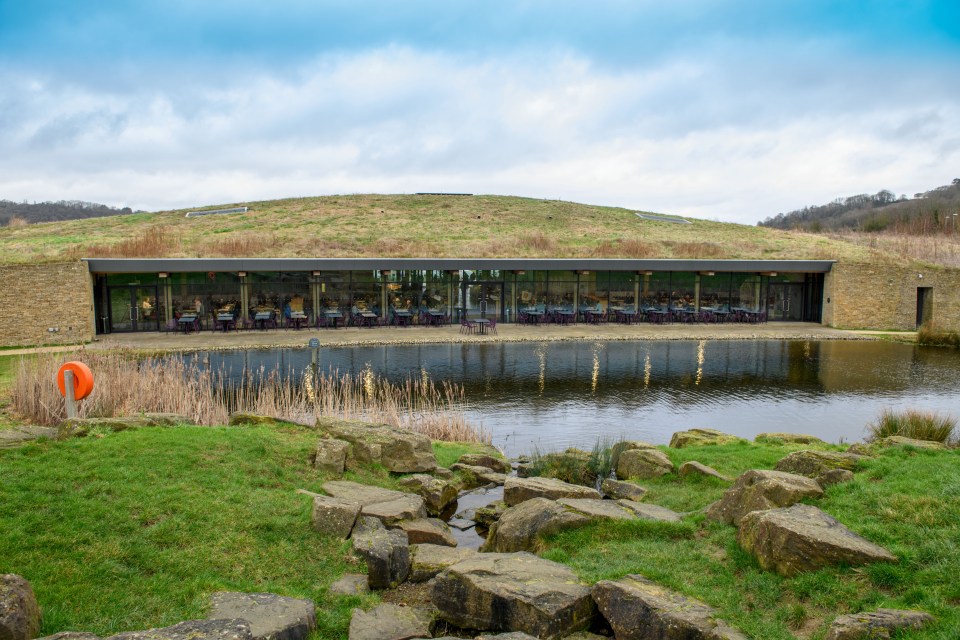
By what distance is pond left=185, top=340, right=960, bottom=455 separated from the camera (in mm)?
12323

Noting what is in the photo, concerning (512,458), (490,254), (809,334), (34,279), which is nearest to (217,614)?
(512,458)

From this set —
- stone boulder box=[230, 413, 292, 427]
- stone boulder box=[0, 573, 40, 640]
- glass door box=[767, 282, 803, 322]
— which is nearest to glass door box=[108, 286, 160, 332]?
stone boulder box=[230, 413, 292, 427]

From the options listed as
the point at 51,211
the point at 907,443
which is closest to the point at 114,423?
the point at 907,443

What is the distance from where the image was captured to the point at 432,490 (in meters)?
8.02

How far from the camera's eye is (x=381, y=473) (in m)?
8.31

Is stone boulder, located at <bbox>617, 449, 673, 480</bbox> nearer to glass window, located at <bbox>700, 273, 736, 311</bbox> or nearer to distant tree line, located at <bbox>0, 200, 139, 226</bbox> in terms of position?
glass window, located at <bbox>700, 273, 736, 311</bbox>

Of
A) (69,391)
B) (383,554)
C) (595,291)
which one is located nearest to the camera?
(383,554)

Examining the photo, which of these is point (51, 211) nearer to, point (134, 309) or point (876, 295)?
point (134, 309)

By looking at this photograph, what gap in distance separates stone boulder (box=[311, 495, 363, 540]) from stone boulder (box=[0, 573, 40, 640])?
2.37 m

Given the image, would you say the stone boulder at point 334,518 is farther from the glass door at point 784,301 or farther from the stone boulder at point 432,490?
the glass door at point 784,301

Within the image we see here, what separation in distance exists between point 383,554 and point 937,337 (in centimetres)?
2482

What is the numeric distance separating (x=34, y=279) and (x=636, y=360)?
835 inches

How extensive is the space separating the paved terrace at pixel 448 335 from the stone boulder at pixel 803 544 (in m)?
18.3

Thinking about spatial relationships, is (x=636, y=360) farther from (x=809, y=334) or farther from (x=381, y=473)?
(x=381, y=473)
